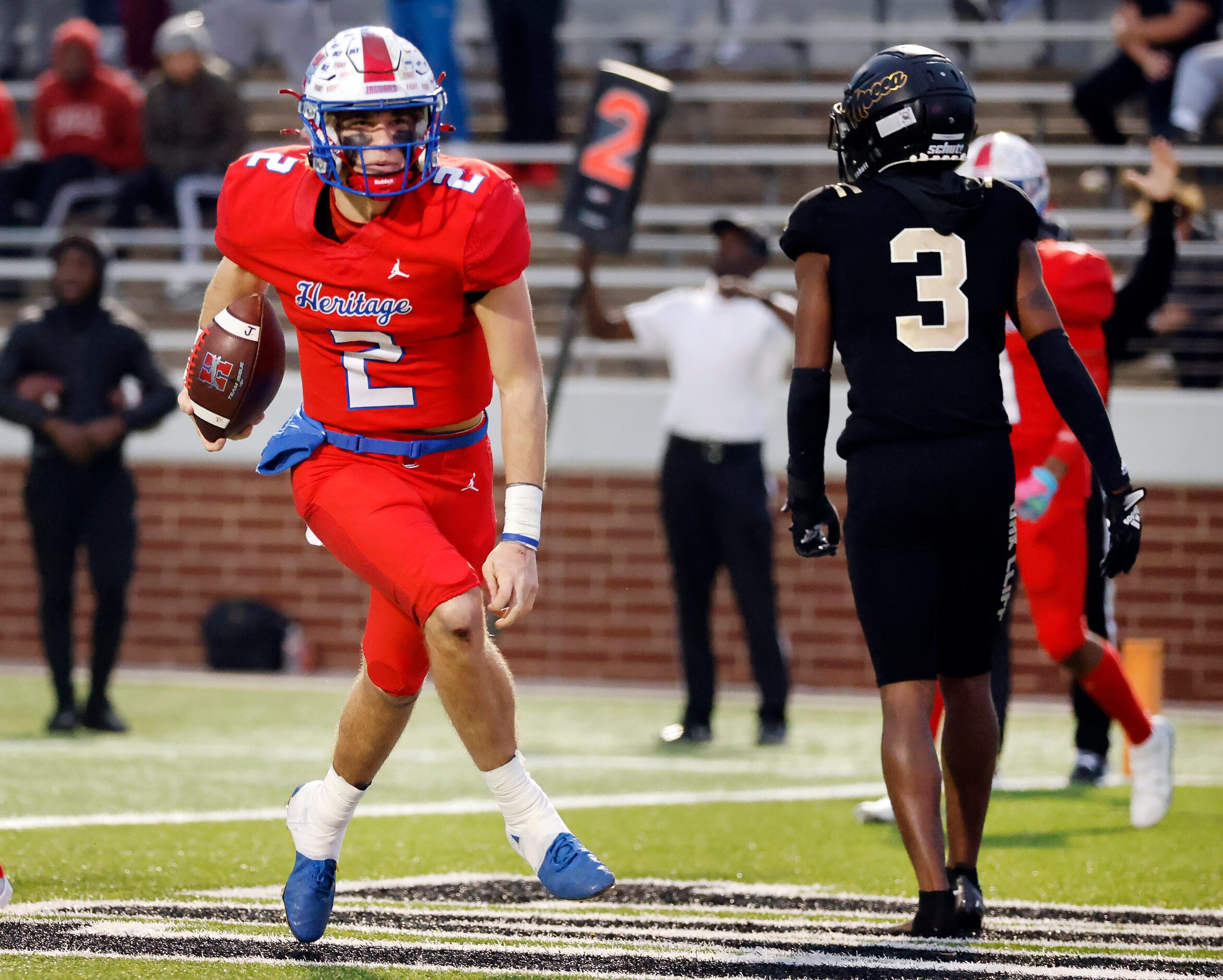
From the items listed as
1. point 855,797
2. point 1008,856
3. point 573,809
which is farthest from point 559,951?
point 855,797

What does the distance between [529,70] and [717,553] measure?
4809 millimetres

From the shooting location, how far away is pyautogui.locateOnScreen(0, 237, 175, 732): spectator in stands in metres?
8.66

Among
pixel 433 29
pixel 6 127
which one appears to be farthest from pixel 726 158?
pixel 6 127

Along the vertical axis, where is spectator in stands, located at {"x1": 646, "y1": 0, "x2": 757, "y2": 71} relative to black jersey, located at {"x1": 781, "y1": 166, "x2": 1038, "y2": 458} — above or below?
below

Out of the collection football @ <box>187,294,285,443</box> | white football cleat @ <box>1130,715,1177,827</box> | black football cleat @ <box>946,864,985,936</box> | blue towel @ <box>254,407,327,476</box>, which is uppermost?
football @ <box>187,294,285,443</box>

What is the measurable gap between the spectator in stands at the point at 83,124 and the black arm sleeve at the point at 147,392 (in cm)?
418

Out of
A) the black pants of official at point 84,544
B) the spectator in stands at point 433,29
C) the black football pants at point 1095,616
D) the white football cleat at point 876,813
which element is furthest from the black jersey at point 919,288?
the spectator in stands at point 433,29

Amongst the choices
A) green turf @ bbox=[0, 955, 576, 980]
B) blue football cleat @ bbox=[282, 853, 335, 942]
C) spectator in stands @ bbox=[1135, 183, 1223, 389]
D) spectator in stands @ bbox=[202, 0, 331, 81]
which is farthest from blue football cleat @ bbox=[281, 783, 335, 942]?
spectator in stands @ bbox=[202, 0, 331, 81]

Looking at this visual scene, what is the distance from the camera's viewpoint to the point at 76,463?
28.3 feet

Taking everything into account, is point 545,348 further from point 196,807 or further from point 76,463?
point 196,807

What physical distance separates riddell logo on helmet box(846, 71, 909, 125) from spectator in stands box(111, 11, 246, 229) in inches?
321

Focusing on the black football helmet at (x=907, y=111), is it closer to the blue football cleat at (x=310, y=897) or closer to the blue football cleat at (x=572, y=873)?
the blue football cleat at (x=572, y=873)

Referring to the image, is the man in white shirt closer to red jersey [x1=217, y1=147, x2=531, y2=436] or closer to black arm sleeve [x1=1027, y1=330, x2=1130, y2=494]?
black arm sleeve [x1=1027, y1=330, x2=1130, y2=494]

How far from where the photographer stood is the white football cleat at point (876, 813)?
6.20m
